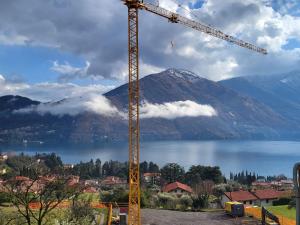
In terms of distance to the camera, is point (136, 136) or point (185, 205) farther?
point (185, 205)

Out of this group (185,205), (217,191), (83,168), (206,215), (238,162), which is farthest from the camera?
(238,162)

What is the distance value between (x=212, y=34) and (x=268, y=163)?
121m

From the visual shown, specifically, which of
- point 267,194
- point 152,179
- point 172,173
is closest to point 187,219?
point 267,194

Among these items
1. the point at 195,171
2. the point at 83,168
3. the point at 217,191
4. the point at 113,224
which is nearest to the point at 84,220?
the point at 113,224

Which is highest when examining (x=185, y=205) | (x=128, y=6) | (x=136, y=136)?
(x=128, y=6)

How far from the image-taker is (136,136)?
96.4 ft

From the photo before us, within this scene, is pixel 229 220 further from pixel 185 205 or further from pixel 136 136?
pixel 185 205

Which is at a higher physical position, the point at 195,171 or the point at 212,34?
the point at 212,34

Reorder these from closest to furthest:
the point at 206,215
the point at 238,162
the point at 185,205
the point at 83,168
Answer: the point at 206,215 < the point at 185,205 < the point at 83,168 < the point at 238,162

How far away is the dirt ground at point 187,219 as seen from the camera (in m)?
25.8

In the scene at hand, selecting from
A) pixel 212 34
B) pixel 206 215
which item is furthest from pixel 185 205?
pixel 212 34

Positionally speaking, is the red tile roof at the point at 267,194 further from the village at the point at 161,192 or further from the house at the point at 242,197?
the house at the point at 242,197

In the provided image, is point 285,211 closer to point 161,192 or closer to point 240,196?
point 240,196

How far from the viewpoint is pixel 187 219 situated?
27.2 m
